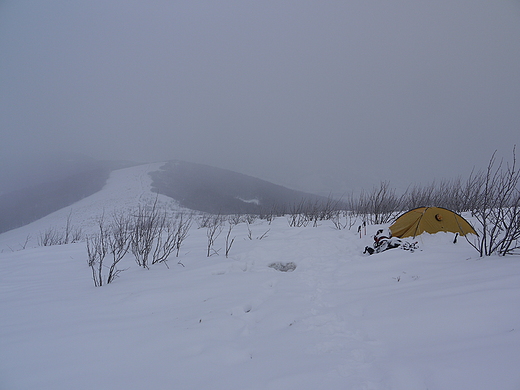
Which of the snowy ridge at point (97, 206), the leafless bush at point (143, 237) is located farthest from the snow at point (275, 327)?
the snowy ridge at point (97, 206)

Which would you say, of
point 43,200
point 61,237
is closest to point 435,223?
point 61,237

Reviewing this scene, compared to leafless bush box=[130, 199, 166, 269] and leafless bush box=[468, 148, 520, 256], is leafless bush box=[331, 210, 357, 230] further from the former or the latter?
leafless bush box=[130, 199, 166, 269]

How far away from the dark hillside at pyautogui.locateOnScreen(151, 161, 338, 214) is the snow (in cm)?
2492

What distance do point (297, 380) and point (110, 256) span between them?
5609 mm

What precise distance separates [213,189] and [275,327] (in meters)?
44.0

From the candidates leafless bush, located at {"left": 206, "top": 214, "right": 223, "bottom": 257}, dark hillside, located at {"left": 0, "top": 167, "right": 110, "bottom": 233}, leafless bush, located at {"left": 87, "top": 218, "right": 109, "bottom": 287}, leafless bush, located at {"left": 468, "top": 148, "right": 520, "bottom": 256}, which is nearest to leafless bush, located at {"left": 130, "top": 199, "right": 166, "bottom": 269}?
leafless bush, located at {"left": 87, "top": 218, "right": 109, "bottom": 287}

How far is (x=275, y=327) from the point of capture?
2.28 m

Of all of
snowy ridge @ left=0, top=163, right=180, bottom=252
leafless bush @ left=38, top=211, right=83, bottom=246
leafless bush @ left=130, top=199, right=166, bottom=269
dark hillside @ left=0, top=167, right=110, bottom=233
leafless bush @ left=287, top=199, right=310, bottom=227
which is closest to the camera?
leafless bush @ left=130, top=199, right=166, bottom=269

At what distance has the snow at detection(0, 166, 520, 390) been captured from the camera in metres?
1.51

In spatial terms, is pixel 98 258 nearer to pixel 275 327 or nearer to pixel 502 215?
pixel 275 327

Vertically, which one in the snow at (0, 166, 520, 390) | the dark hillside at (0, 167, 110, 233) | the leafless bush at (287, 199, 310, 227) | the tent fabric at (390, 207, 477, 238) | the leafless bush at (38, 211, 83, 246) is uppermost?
the tent fabric at (390, 207, 477, 238)

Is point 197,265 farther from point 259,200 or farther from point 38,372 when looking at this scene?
point 259,200

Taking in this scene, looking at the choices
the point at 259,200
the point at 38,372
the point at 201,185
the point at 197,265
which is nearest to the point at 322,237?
the point at 197,265

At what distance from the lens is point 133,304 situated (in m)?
2.65
